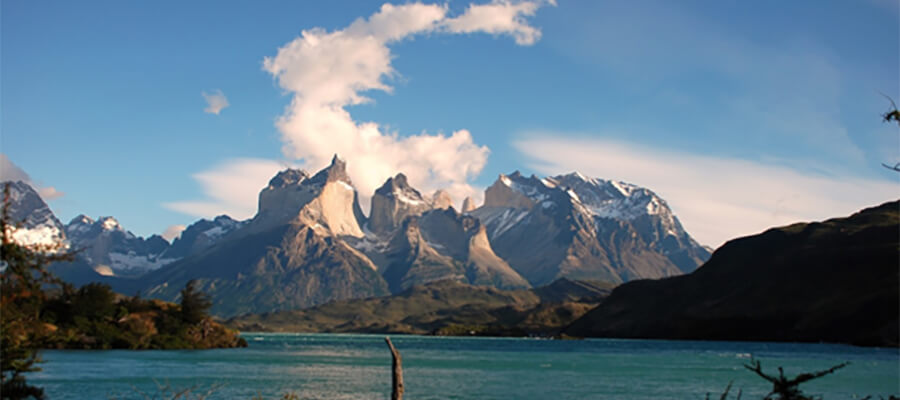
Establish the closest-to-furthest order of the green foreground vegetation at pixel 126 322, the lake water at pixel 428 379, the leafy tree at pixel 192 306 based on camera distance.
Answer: the lake water at pixel 428 379, the green foreground vegetation at pixel 126 322, the leafy tree at pixel 192 306

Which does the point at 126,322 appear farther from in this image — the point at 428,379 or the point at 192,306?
the point at 428,379

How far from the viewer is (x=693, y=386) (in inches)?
3391

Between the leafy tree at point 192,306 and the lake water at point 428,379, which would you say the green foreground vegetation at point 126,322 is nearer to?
the leafy tree at point 192,306

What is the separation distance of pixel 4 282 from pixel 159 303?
469ft

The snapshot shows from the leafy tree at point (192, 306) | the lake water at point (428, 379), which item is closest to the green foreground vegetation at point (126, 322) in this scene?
the leafy tree at point (192, 306)

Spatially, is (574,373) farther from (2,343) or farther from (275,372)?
(2,343)

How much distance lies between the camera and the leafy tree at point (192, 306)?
151625 mm

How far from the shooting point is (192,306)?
154 metres

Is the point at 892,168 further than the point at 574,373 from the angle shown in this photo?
No

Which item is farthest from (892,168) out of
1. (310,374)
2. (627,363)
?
(627,363)

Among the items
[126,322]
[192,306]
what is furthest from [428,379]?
[192,306]

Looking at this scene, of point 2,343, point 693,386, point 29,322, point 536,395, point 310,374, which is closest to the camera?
point 2,343

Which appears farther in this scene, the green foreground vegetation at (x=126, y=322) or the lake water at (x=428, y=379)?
the green foreground vegetation at (x=126, y=322)

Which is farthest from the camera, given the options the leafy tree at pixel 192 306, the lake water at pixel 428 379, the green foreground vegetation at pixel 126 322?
the leafy tree at pixel 192 306
